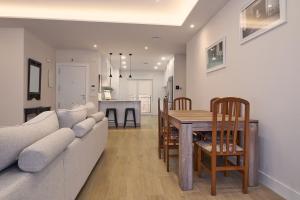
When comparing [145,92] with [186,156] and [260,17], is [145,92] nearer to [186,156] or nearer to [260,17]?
[260,17]

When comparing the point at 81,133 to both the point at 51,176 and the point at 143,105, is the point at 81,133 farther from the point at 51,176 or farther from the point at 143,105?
the point at 143,105

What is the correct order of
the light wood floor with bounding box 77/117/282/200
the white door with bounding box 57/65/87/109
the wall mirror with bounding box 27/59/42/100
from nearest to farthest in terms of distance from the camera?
1. the light wood floor with bounding box 77/117/282/200
2. the wall mirror with bounding box 27/59/42/100
3. the white door with bounding box 57/65/87/109

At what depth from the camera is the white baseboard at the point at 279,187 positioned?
79.7 inches

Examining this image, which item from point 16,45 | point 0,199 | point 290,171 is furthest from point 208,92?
point 16,45

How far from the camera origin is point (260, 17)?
257cm

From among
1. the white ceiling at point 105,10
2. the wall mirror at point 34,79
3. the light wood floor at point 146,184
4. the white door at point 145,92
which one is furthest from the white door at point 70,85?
the white door at point 145,92

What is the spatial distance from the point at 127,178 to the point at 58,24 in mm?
3527

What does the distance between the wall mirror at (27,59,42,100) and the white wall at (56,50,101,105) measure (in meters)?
1.37

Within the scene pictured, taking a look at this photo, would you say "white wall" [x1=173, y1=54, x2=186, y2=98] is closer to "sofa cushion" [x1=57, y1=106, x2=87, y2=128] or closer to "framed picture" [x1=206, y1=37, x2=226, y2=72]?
"framed picture" [x1=206, y1=37, x2=226, y2=72]

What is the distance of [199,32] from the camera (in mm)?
4879

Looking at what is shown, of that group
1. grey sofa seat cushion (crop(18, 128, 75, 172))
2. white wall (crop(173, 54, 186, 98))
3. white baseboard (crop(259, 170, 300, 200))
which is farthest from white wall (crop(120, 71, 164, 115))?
grey sofa seat cushion (crop(18, 128, 75, 172))

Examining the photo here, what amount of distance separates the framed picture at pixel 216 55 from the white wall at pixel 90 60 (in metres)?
3.91

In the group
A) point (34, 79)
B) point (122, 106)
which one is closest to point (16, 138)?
point (34, 79)

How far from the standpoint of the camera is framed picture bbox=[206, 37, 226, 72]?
3.57m
